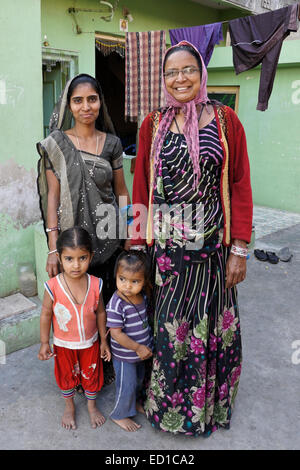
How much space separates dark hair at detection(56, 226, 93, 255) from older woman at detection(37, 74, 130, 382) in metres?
0.13

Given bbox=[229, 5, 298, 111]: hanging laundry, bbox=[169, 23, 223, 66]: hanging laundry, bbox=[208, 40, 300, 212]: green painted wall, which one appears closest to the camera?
bbox=[229, 5, 298, 111]: hanging laundry

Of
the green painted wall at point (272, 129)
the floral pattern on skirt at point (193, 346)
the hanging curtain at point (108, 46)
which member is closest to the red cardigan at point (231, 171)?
the floral pattern on skirt at point (193, 346)

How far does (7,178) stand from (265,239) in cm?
416

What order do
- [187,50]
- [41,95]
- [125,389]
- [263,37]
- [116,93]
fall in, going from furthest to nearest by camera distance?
[116,93] < [263,37] < [41,95] < [125,389] < [187,50]

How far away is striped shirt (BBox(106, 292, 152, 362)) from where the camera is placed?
2238 millimetres

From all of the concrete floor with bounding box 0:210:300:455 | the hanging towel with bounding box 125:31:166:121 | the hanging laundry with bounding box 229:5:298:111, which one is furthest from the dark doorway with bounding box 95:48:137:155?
the concrete floor with bounding box 0:210:300:455

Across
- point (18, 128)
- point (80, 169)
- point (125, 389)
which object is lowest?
point (125, 389)

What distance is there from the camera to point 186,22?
7090mm

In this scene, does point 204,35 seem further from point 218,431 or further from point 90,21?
point 218,431

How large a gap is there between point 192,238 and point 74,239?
0.61 m

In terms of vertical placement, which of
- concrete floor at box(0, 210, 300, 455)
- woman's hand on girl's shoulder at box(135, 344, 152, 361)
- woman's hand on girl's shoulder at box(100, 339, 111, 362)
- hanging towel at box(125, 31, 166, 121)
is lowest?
concrete floor at box(0, 210, 300, 455)

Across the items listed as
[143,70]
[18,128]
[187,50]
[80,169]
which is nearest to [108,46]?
[143,70]

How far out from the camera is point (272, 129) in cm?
838

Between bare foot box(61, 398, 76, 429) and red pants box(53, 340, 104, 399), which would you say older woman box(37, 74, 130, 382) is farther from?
bare foot box(61, 398, 76, 429)
